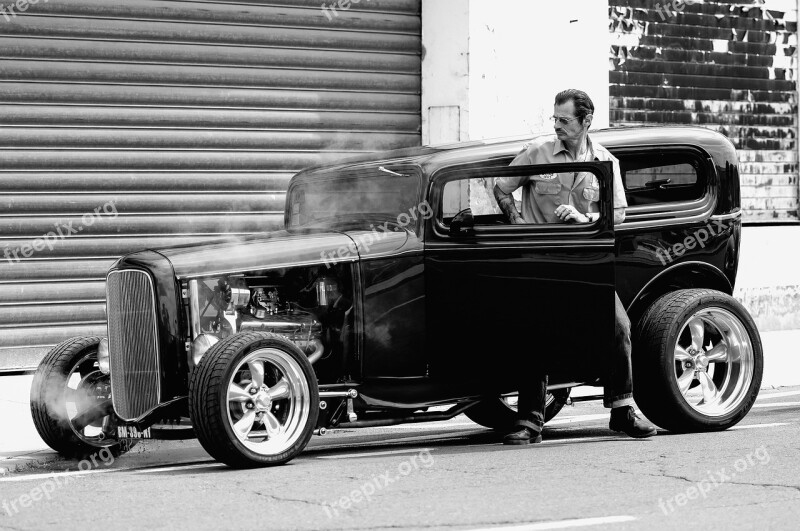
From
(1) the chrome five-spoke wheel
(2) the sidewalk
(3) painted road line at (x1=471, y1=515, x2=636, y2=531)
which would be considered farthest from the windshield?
(3) painted road line at (x1=471, y1=515, x2=636, y2=531)

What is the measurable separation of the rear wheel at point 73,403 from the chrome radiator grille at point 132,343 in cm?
38

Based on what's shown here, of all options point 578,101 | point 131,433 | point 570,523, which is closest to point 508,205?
point 578,101

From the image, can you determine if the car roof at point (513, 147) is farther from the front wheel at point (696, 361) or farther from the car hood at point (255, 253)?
the front wheel at point (696, 361)

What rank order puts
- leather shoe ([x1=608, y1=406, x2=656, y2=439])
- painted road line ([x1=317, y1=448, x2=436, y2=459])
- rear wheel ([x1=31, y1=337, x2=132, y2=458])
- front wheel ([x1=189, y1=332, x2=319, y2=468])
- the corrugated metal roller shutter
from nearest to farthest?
front wheel ([x1=189, y1=332, x2=319, y2=468]) < painted road line ([x1=317, y1=448, x2=436, y2=459]) < rear wheel ([x1=31, y1=337, x2=132, y2=458]) < leather shoe ([x1=608, y1=406, x2=656, y2=439]) < the corrugated metal roller shutter

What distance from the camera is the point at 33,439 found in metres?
8.77

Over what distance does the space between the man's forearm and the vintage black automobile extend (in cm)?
19

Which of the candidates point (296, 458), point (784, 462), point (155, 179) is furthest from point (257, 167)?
point (784, 462)

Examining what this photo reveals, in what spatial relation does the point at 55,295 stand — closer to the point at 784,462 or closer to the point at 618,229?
the point at 618,229

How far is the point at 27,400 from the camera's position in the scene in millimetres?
10781

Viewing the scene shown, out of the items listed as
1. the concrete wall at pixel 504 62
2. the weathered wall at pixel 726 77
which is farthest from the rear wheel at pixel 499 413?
the weathered wall at pixel 726 77

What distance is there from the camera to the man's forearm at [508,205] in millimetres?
8008

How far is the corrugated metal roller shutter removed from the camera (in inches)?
489

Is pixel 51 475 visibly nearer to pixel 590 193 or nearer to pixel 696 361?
pixel 590 193

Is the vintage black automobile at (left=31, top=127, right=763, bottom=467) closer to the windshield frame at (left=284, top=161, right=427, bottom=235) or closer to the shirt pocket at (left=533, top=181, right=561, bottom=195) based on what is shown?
the windshield frame at (left=284, top=161, right=427, bottom=235)
